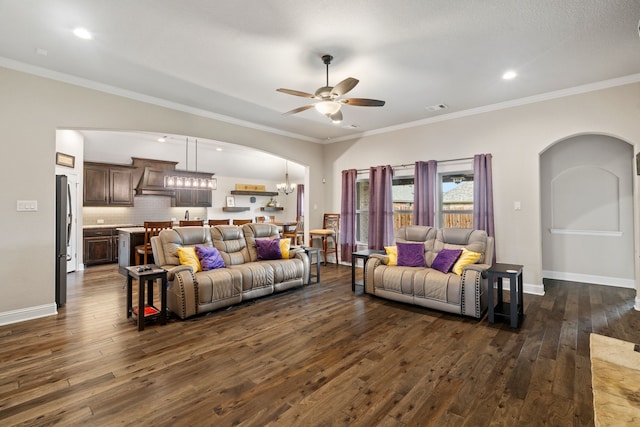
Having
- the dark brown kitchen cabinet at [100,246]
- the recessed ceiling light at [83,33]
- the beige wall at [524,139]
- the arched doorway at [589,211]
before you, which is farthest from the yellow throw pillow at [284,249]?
the dark brown kitchen cabinet at [100,246]

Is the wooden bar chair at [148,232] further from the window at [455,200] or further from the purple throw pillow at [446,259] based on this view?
the window at [455,200]

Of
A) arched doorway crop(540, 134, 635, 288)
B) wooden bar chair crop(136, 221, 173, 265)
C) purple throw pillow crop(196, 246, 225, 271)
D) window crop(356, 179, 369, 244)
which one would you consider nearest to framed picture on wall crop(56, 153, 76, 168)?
wooden bar chair crop(136, 221, 173, 265)

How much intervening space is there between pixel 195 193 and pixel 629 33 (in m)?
9.30

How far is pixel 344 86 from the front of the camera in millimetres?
3203

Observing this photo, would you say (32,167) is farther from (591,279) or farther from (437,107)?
(591,279)

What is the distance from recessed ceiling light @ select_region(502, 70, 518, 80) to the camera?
3883mm

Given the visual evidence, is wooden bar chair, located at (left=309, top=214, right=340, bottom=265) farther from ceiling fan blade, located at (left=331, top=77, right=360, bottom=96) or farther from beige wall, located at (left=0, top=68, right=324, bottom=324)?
beige wall, located at (left=0, top=68, right=324, bottom=324)

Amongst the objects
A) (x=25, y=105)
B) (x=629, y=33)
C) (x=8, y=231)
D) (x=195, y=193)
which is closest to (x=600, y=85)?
(x=629, y=33)

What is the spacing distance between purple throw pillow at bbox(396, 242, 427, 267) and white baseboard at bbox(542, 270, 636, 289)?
3.01 m

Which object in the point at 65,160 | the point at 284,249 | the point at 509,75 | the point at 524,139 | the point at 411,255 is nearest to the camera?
the point at 509,75

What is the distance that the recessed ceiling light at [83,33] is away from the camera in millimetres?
2944

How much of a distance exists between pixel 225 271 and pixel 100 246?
4.99 meters

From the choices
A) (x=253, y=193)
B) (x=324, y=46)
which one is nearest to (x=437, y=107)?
(x=324, y=46)

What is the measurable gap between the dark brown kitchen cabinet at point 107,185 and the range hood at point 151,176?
20cm
